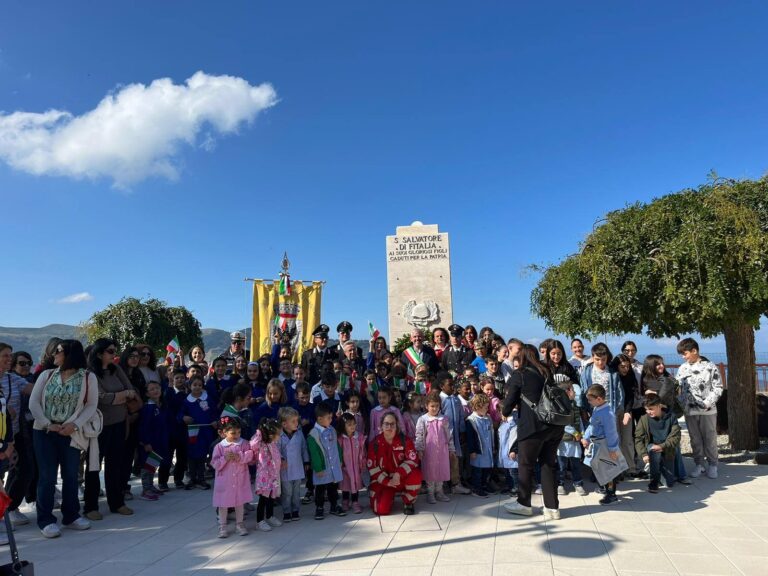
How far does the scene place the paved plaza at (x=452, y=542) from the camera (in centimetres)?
375

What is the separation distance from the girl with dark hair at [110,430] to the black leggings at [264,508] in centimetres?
158

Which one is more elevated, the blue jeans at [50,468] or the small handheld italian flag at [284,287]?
the small handheld italian flag at [284,287]

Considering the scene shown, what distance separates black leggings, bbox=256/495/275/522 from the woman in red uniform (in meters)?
1.02

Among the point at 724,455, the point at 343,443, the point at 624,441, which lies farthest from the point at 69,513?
A: the point at 724,455

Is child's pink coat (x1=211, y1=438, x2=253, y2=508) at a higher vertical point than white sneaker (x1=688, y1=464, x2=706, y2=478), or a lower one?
higher

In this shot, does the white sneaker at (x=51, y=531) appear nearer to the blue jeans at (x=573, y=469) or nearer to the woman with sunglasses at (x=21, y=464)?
the woman with sunglasses at (x=21, y=464)

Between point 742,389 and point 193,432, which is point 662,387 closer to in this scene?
point 742,389

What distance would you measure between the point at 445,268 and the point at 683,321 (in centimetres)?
780

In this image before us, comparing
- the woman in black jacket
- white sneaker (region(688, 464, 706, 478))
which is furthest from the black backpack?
white sneaker (region(688, 464, 706, 478))

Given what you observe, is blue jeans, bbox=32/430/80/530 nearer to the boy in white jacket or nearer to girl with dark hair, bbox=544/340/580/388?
girl with dark hair, bbox=544/340/580/388

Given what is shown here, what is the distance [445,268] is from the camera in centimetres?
1423

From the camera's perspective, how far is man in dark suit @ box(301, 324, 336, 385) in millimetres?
7707

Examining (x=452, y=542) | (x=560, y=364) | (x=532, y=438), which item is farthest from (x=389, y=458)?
(x=560, y=364)

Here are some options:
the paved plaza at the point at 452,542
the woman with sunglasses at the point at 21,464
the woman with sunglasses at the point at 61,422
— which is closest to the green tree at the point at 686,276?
the paved plaza at the point at 452,542
